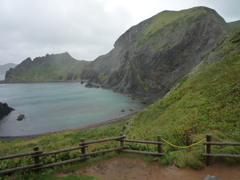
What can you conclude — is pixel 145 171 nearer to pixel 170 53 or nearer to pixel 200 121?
pixel 200 121

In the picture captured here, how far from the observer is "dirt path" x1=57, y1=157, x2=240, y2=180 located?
8.08m

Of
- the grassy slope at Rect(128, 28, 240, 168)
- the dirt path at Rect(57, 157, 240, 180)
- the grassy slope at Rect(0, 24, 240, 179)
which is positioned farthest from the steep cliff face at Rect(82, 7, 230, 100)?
the dirt path at Rect(57, 157, 240, 180)

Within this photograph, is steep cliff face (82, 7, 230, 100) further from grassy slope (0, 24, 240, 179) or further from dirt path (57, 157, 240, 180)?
dirt path (57, 157, 240, 180)

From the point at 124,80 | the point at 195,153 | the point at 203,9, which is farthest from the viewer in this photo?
the point at 124,80

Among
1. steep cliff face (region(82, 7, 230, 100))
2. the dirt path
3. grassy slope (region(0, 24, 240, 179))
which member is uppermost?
steep cliff face (region(82, 7, 230, 100))

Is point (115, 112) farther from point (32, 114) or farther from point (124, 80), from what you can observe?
point (124, 80)

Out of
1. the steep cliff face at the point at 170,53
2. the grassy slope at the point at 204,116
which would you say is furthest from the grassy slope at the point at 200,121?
the steep cliff face at the point at 170,53

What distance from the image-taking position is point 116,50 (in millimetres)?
140250

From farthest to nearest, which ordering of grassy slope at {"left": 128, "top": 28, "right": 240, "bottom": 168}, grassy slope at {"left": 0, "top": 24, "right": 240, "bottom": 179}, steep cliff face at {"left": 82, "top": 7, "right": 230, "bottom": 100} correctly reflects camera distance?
steep cliff face at {"left": 82, "top": 7, "right": 230, "bottom": 100}
grassy slope at {"left": 128, "top": 28, "right": 240, "bottom": 168}
grassy slope at {"left": 0, "top": 24, "right": 240, "bottom": 179}

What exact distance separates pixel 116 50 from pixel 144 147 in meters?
135

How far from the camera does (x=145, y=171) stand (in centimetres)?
891

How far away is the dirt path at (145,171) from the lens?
8.08 metres

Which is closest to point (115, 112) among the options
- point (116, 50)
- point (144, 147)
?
point (144, 147)

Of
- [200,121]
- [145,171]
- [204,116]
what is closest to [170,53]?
[204,116]
